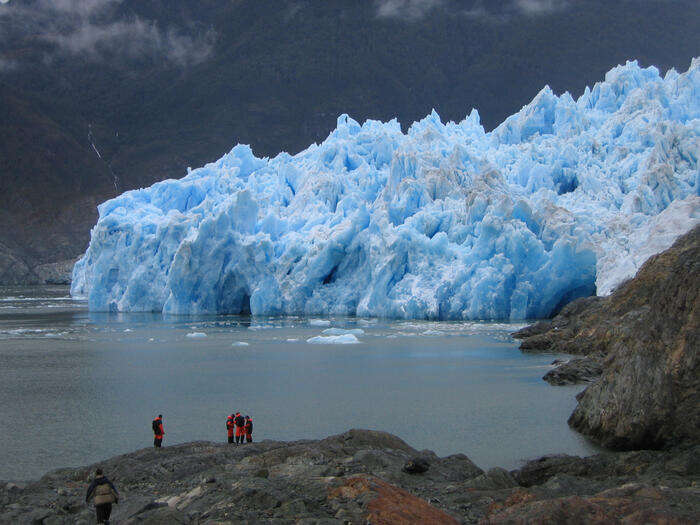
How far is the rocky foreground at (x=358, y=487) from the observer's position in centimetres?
584

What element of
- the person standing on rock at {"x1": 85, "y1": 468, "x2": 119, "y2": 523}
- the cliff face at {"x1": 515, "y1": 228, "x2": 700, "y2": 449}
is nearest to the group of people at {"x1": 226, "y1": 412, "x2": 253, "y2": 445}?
the person standing on rock at {"x1": 85, "y1": 468, "x2": 119, "y2": 523}

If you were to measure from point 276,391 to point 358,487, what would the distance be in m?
8.80

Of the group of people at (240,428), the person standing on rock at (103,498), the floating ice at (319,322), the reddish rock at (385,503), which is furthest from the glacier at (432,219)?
the person standing on rock at (103,498)

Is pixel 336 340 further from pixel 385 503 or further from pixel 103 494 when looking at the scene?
pixel 385 503

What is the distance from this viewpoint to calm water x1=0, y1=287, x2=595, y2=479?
35.9 ft

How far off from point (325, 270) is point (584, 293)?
30.7ft

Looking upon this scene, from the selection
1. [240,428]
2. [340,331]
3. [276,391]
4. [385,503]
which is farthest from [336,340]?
[385,503]

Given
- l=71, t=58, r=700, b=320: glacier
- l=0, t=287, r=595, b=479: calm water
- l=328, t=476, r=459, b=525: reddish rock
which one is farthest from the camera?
l=71, t=58, r=700, b=320: glacier

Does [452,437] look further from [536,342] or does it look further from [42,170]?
[42,170]

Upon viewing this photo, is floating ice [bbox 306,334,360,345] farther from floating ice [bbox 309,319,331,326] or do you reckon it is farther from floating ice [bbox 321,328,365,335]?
floating ice [bbox 309,319,331,326]

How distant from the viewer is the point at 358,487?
252 inches

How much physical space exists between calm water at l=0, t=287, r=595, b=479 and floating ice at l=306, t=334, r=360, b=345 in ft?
1.57

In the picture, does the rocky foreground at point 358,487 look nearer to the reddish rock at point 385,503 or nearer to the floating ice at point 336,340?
the reddish rock at point 385,503

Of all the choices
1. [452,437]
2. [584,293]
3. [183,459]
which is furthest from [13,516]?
[584,293]
